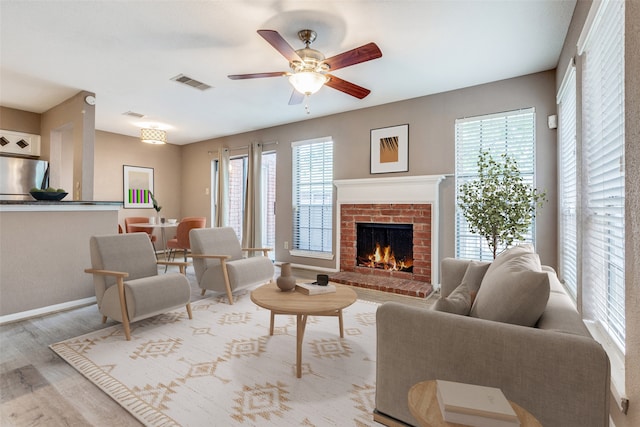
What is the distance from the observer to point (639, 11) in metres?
1.12

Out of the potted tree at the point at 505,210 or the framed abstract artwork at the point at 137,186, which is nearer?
the potted tree at the point at 505,210

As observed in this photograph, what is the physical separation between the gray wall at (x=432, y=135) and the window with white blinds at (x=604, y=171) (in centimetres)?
158

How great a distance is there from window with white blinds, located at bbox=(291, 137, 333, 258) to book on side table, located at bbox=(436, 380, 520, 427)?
14.4 feet

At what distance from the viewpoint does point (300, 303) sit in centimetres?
221

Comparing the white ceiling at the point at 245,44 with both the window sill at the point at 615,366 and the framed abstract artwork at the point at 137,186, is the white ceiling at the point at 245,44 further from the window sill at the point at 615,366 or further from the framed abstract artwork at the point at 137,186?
the window sill at the point at 615,366

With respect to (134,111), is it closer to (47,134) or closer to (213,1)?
(47,134)

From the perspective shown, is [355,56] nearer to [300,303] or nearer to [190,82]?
[300,303]

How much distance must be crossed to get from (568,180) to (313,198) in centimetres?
353

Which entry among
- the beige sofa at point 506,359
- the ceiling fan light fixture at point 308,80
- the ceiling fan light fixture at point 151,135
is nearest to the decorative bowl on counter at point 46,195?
the ceiling fan light fixture at point 151,135

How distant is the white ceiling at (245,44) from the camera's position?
248 cm

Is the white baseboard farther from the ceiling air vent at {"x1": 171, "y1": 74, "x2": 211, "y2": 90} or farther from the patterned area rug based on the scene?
the ceiling air vent at {"x1": 171, "y1": 74, "x2": 211, "y2": 90}

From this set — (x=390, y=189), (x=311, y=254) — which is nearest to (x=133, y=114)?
(x=311, y=254)

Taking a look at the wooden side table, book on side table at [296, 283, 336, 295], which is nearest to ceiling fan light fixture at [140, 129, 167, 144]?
book on side table at [296, 283, 336, 295]

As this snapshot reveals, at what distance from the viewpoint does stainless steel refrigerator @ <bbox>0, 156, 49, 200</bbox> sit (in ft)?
15.7
